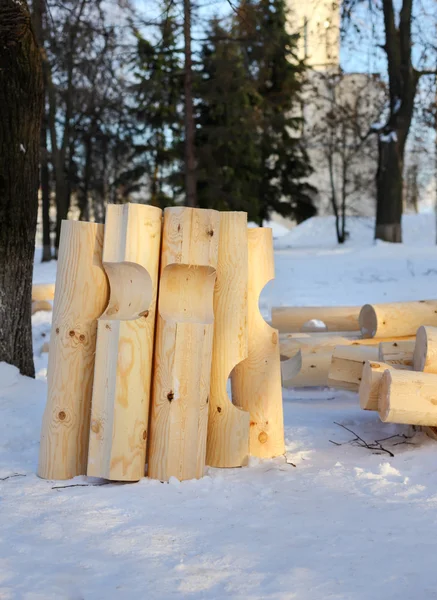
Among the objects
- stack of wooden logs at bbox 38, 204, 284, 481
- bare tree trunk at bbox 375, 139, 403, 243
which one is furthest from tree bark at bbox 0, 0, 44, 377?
bare tree trunk at bbox 375, 139, 403, 243

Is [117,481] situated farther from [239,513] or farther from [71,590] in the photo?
[71,590]

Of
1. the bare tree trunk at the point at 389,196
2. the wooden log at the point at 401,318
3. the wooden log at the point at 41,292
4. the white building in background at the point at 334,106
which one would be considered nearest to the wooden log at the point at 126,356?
the wooden log at the point at 401,318

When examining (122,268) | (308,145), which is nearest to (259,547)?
(122,268)

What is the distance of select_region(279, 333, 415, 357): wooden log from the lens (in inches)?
259

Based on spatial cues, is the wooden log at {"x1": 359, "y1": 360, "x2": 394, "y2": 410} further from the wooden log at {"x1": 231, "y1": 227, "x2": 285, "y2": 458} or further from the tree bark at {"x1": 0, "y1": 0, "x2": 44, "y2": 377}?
the tree bark at {"x1": 0, "y1": 0, "x2": 44, "y2": 377}

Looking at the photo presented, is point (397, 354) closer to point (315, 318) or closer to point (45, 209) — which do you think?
point (315, 318)

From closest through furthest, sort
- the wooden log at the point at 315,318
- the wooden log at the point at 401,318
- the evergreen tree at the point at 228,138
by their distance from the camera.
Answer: the wooden log at the point at 401,318
the wooden log at the point at 315,318
the evergreen tree at the point at 228,138

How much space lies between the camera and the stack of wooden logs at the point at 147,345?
3.55 meters

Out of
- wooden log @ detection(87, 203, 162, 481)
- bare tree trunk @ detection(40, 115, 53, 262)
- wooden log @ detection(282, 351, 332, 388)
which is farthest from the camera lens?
bare tree trunk @ detection(40, 115, 53, 262)

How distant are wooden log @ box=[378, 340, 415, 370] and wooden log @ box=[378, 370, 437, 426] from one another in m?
0.70

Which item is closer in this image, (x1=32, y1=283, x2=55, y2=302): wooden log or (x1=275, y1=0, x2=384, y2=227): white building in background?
(x1=32, y1=283, x2=55, y2=302): wooden log

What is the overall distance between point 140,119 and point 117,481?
21.0 m

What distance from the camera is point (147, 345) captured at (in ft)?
11.8

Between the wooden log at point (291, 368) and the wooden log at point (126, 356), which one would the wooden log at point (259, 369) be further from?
the wooden log at point (291, 368)
